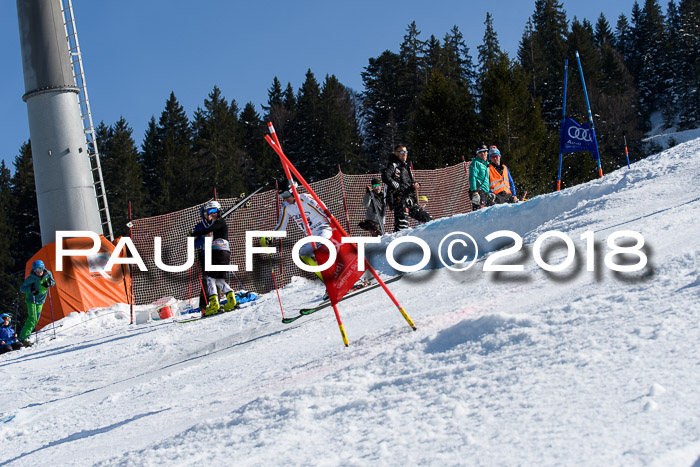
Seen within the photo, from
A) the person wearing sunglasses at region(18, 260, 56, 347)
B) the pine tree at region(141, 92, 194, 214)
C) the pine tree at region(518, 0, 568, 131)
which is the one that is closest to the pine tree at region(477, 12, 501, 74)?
the pine tree at region(518, 0, 568, 131)

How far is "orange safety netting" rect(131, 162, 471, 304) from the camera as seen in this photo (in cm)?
1528

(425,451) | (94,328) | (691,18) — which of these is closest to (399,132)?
(691,18)

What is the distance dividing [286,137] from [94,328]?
49.9 m

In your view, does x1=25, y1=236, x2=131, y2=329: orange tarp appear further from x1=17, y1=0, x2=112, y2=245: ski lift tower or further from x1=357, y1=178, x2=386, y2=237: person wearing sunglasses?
x1=357, y1=178, x2=386, y2=237: person wearing sunglasses

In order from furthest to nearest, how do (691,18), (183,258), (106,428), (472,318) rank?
1. (691,18)
2. (183,258)
3. (106,428)
4. (472,318)

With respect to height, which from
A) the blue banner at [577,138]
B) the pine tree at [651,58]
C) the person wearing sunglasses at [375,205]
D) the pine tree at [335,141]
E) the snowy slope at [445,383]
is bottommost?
the snowy slope at [445,383]

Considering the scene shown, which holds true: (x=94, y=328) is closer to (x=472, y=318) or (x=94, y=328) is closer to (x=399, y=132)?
(x=472, y=318)

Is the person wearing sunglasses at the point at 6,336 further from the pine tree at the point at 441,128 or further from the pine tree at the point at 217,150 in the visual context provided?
the pine tree at the point at 217,150

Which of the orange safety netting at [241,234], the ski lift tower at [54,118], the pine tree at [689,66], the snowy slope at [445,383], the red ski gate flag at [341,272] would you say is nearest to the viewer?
the snowy slope at [445,383]

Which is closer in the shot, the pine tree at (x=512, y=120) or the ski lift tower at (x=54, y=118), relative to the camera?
the ski lift tower at (x=54, y=118)

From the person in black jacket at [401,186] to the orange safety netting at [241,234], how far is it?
10.5ft

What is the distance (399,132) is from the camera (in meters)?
57.7

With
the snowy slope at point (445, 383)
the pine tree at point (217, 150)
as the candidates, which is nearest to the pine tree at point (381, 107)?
the pine tree at point (217, 150)

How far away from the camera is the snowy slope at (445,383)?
293 centimetres
